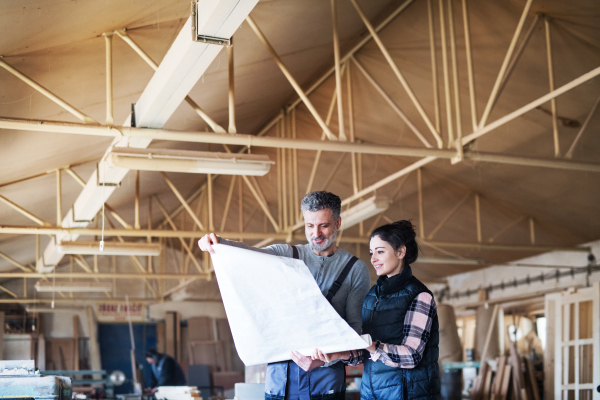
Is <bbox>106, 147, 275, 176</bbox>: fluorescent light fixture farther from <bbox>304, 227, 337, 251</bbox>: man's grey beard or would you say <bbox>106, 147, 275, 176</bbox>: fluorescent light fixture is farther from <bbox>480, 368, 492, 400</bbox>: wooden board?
<bbox>480, 368, 492, 400</bbox>: wooden board

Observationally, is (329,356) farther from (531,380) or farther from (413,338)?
(531,380)

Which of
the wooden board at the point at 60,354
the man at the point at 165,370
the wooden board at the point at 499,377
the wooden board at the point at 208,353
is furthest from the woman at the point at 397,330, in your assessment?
the wooden board at the point at 60,354

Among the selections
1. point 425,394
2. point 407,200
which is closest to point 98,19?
point 425,394

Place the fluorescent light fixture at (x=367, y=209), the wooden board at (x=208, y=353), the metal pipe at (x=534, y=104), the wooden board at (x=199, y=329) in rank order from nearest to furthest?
1. the metal pipe at (x=534, y=104)
2. the fluorescent light fixture at (x=367, y=209)
3. the wooden board at (x=208, y=353)
4. the wooden board at (x=199, y=329)

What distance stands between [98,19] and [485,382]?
10727 mm

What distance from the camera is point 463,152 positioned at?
711cm

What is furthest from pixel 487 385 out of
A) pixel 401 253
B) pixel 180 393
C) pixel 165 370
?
pixel 401 253

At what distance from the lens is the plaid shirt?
2523 mm

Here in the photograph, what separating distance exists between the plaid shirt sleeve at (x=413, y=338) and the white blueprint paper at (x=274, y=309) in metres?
0.14

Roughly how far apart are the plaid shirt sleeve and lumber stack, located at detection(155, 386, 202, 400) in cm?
582

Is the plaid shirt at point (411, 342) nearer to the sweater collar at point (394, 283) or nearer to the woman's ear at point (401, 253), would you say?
the sweater collar at point (394, 283)

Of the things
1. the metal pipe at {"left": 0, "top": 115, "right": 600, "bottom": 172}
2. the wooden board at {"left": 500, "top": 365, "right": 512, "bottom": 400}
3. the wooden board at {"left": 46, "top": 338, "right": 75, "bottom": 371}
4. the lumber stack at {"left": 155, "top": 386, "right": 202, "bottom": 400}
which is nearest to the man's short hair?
the metal pipe at {"left": 0, "top": 115, "right": 600, "bottom": 172}

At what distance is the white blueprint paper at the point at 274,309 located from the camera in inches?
97.3

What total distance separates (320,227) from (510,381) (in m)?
10.7
